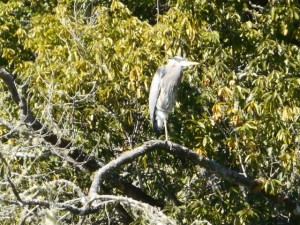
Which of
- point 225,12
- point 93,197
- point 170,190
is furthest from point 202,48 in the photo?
point 93,197

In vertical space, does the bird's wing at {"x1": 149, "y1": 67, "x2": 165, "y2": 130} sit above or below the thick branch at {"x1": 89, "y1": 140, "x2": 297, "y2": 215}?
above

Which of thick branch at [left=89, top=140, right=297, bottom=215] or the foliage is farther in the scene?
the foliage

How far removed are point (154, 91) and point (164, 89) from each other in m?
0.30

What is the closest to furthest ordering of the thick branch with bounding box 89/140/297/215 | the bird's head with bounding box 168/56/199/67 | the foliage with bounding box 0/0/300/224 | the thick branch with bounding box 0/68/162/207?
the thick branch with bounding box 89/140/297/215 < the thick branch with bounding box 0/68/162/207 < the foliage with bounding box 0/0/300/224 < the bird's head with bounding box 168/56/199/67

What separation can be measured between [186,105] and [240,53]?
Answer: 2.19 ft

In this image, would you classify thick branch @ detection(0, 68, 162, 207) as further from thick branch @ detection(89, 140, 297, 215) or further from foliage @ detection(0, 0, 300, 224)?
thick branch @ detection(89, 140, 297, 215)

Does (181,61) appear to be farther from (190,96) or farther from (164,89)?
(164,89)

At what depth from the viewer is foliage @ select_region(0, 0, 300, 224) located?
5.66 metres

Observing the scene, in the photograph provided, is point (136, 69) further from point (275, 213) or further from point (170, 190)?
point (275, 213)

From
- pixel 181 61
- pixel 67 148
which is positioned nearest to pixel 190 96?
pixel 181 61

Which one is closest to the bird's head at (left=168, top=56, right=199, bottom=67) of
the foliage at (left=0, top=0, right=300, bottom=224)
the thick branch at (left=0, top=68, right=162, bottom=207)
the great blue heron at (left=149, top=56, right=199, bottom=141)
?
the great blue heron at (left=149, top=56, right=199, bottom=141)

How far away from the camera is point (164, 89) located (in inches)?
256

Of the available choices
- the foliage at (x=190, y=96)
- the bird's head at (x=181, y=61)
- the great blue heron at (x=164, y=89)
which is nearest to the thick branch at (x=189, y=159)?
the foliage at (x=190, y=96)

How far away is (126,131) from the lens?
6.55 m
